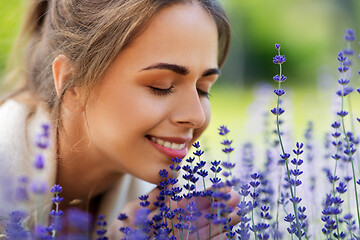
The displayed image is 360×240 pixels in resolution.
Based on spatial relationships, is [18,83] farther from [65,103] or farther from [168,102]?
[168,102]

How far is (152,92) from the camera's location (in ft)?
6.11

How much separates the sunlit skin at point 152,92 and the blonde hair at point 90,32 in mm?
33

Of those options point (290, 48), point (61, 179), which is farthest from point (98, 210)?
point (290, 48)

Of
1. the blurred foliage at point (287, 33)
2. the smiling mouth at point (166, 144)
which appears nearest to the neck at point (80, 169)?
the smiling mouth at point (166, 144)

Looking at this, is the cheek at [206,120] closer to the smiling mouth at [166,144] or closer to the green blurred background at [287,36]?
the smiling mouth at [166,144]

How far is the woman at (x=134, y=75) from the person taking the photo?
185 cm

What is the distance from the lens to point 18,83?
2.70m

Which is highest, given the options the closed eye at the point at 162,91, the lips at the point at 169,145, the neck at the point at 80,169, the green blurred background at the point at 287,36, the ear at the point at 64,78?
the green blurred background at the point at 287,36

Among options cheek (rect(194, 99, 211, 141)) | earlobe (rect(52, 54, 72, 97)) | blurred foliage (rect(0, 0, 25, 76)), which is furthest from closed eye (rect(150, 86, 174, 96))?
blurred foliage (rect(0, 0, 25, 76))

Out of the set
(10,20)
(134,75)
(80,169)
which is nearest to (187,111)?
(134,75)

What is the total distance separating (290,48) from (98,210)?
15.6 meters

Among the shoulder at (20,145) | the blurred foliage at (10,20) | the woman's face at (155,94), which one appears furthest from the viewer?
the blurred foliage at (10,20)

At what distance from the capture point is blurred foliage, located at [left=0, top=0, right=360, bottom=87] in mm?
17391

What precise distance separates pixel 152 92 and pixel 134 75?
90mm
